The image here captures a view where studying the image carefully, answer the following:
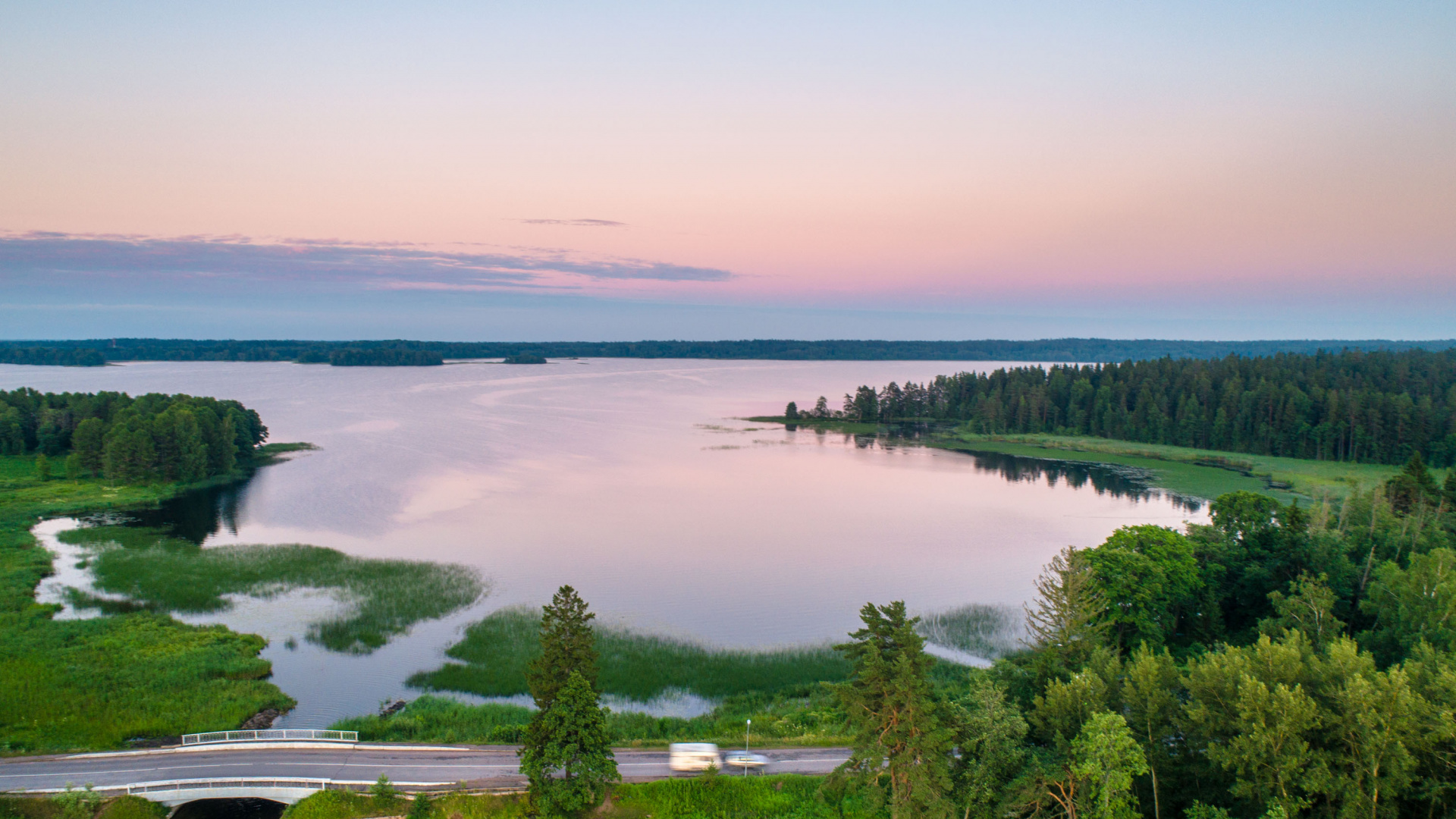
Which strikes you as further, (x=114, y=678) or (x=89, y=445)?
(x=89, y=445)

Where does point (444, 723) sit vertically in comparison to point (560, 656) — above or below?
below

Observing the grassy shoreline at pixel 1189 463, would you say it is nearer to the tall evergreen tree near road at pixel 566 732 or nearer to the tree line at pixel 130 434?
the tall evergreen tree near road at pixel 566 732

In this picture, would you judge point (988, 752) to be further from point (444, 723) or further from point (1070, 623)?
point (444, 723)

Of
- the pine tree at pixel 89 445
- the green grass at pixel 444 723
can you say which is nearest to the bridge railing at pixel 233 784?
the green grass at pixel 444 723

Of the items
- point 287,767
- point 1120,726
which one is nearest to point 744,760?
point 1120,726

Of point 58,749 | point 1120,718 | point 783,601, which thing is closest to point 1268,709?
point 1120,718

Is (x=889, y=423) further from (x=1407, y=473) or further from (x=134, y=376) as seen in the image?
(x=134, y=376)

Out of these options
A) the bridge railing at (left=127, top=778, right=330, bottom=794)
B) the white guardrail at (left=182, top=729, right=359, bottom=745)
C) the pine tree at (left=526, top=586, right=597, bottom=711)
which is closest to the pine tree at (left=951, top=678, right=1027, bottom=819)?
the pine tree at (left=526, top=586, right=597, bottom=711)
